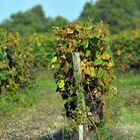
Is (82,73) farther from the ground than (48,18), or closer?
closer

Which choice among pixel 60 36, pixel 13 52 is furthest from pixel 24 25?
pixel 60 36

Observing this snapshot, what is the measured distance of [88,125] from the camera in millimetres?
8641

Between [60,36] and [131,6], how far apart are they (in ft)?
215

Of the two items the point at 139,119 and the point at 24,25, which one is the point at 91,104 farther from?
the point at 24,25

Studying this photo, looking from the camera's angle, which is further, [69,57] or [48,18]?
[48,18]

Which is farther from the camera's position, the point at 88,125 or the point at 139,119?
the point at 139,119

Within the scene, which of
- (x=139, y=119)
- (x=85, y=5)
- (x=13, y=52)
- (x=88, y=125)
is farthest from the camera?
(x=85, y=5)

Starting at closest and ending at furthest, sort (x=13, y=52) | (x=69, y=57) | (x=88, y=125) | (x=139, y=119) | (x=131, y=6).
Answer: (x=88, y=125), (x=69, y=57), (x=139, y=119), (x=13, y=52), (x=131, y=6)

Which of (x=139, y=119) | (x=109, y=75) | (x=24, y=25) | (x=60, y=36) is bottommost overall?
(x=139, y=119)

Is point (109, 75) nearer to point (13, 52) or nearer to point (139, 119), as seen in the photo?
point (139, 119)

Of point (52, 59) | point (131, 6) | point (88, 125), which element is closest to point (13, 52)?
point (52, 59)

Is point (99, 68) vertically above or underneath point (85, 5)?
underneath

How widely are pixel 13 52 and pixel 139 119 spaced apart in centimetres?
535

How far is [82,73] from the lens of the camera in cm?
896
